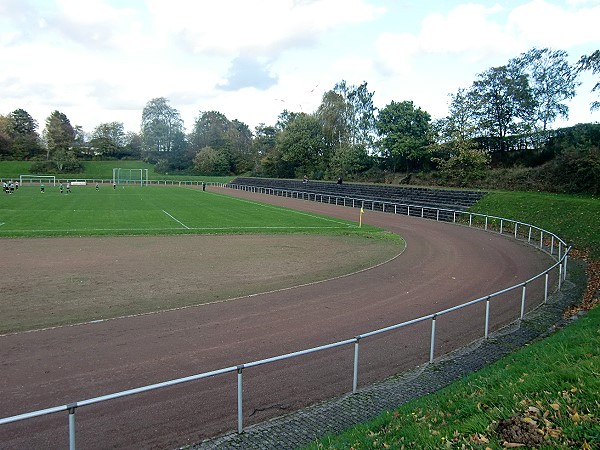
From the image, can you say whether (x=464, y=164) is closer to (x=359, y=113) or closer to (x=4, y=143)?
(x=359, y=113)

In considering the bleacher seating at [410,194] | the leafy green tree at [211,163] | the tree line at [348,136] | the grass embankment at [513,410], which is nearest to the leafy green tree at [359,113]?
the tree line at [348,136]

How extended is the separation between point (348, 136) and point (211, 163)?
38.7 meters

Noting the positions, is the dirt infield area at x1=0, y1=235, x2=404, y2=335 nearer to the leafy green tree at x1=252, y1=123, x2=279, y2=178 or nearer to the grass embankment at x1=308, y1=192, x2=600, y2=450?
the grass embankment at x1=308, y1=192, x2=600, y2=450

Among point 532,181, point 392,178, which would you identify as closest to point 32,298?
point 532,181

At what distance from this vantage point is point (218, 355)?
9.02 m

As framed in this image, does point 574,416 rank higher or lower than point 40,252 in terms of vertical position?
higher

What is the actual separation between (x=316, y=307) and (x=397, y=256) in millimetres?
8865

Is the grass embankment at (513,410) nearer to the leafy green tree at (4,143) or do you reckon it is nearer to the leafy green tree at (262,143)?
the leafy green tree at (262,143)

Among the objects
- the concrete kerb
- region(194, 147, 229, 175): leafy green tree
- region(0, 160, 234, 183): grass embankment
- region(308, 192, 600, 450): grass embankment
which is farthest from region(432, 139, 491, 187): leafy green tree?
region(194, 147, 229, 175): leafy green tree

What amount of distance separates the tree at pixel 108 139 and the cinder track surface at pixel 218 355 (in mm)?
125972

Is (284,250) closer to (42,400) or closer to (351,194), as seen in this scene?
(42,400)

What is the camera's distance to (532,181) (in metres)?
39.9

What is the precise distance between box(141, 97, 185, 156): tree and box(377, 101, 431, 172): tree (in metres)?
71.1

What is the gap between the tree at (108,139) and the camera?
126 m
